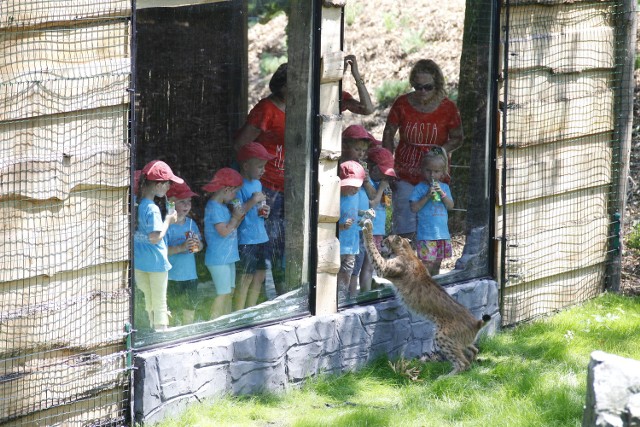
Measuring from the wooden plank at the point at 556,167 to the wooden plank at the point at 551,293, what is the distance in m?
0.80

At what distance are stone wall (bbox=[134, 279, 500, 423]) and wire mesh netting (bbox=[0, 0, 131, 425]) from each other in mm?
252

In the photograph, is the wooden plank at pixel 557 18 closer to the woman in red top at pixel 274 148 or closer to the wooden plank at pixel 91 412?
the woman in red top at pixel 274 148

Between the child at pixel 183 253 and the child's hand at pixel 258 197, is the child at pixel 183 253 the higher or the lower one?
the lower one

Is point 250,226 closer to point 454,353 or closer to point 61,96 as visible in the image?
point 454,353

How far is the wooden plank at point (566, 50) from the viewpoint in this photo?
309 inches

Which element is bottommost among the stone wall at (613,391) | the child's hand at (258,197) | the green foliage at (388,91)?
the stone wall at (613,391)

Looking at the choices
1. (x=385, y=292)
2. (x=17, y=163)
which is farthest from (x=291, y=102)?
(x=17, y=163)

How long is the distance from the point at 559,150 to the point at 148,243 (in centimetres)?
402

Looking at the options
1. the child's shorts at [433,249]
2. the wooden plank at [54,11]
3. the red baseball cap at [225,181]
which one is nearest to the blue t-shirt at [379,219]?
the child's shorts at [433,249]

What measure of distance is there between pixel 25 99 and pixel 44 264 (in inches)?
34.7

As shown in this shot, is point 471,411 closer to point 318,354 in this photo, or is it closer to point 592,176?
point 318,354

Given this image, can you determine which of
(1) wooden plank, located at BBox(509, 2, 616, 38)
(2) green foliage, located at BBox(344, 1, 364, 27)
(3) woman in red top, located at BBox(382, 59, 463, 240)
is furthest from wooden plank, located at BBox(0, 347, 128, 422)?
(2) green foliage, located at BBox(344, 1, 364, 27)

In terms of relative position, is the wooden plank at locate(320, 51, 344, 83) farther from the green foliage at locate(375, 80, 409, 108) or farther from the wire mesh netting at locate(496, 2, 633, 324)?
the green foliage at locate(375, 80, 409, 108)

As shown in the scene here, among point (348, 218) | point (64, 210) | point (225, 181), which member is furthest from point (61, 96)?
point (348, 218)
